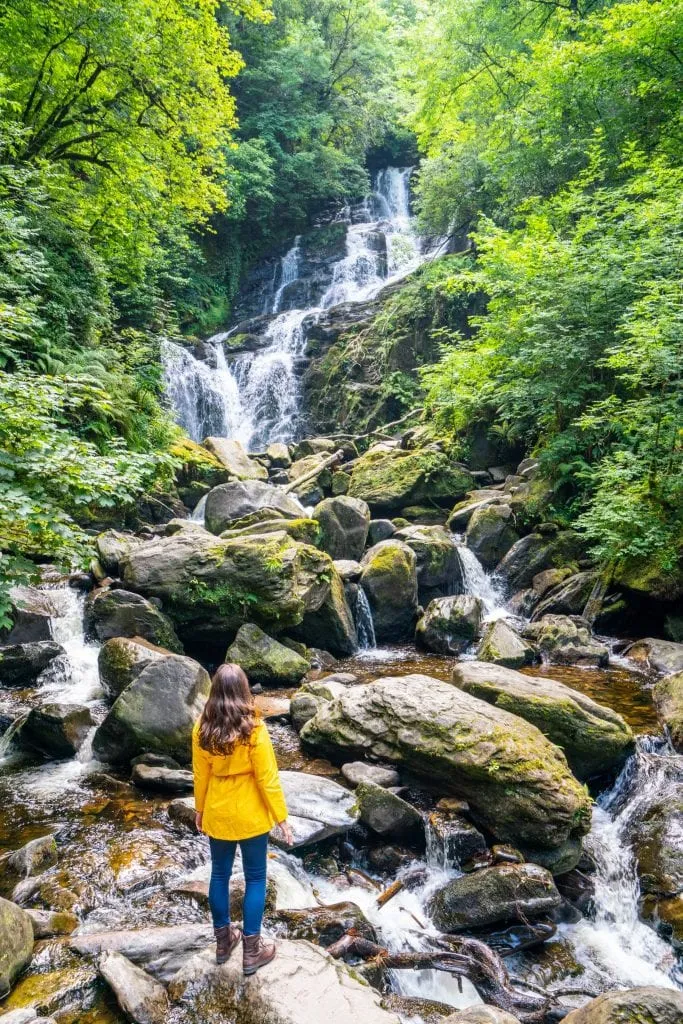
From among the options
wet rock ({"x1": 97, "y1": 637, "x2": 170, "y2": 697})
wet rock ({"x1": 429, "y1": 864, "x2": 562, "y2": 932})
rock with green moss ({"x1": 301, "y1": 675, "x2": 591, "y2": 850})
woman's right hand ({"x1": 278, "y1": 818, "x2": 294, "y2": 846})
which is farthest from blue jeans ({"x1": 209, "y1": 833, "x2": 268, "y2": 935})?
wet rock ({"x1": 97, "y1": 637, "x2": 170, "y2": 697})

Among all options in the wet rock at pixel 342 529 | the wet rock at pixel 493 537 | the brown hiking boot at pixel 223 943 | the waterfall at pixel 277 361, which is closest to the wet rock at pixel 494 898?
the brown hiking boot at pixel 223 943

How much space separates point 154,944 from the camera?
352 cm

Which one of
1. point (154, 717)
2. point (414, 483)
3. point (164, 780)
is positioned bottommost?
point (164, 780)

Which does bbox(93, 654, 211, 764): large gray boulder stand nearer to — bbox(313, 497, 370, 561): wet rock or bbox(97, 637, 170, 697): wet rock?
bbox(97, 637, 170, 697): wet rock

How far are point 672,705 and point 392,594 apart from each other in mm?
5164

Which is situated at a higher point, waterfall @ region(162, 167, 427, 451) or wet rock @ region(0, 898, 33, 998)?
waterfall @ region(162, 167, 427, 451)

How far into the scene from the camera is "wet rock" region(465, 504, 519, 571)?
42.1 feet

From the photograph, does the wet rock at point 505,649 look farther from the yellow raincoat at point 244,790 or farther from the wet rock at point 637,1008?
the yellow raincoat at point 244,790

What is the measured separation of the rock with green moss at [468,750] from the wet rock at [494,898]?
1.17 feet

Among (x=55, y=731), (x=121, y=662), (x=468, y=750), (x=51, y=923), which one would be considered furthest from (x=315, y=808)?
(x=121, y=662)

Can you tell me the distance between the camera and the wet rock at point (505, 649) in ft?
28.5

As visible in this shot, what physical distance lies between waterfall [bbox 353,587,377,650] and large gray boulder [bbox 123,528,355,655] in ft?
5.47

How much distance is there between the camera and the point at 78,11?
1121 centimetres

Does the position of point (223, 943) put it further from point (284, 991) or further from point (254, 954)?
point (284, 991)
